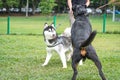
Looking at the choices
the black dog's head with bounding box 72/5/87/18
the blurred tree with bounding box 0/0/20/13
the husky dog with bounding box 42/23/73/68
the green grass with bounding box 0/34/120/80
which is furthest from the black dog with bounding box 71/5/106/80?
the blurred tree with bounding box 0/0/20/13

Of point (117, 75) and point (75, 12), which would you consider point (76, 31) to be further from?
point (117, 75)

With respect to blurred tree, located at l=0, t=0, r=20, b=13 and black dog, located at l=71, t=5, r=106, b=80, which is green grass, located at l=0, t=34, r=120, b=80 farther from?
blurred tree, located at l=0, t=0, r=20, b=13

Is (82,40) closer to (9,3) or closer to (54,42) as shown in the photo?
(54,42)

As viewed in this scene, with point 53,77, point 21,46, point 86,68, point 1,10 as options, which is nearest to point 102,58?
point 86,68

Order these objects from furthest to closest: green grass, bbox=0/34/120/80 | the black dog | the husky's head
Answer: the husky's head, green grass, bbox=0/34/120/80, the black dog

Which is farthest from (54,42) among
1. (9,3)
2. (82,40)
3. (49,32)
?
(9,3)

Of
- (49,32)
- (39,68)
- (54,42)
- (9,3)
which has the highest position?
(49,32)

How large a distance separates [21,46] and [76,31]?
6.25 metres

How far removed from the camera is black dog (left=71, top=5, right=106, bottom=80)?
5.99 meters

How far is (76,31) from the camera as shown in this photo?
21.4 feet

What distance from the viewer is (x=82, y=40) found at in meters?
6.23

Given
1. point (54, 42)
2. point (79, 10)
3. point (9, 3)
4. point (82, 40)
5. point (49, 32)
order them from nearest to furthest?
point (82, 40) → point (79, 10) → point (49, 32) → point (54, 42) → point (9, 3)

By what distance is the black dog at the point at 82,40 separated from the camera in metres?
5.99

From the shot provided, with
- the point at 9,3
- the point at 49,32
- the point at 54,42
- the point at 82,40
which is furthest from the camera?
the point at 9,3
